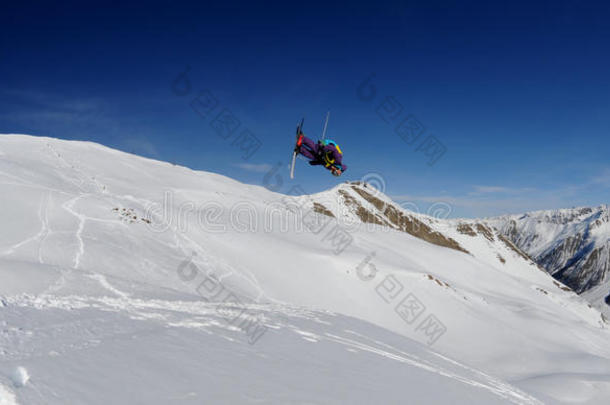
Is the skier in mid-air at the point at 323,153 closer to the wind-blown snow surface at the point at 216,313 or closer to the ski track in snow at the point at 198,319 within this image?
the wind-blown snow surface at the point at 216,313

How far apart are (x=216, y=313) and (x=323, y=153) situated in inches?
607

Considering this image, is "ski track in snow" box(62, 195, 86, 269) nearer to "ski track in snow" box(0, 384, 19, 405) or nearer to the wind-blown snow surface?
the wind-blown snow surface

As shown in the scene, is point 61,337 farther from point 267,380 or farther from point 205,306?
point 205,306

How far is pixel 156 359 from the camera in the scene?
215 inches

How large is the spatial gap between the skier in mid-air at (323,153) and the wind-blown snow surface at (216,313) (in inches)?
286

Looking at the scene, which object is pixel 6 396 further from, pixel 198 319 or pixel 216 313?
pixel 216 313

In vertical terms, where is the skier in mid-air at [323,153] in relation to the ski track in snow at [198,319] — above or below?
above

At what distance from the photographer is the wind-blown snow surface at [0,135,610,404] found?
5.05m

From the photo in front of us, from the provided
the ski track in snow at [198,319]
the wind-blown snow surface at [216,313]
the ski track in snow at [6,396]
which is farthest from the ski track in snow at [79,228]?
the ski track in snow at [6,396]

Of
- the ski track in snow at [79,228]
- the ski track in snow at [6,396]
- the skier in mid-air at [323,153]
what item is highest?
the skier in mid-air at [323,153]

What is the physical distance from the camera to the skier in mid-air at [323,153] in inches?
896

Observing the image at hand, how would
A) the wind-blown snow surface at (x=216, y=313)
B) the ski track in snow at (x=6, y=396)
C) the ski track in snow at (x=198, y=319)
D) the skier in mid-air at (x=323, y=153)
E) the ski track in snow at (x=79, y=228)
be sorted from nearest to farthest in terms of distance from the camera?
1. the ski track in snow at (x=6, y=396)
2. the wind-blown snow surface at (x=216, y=313)
3. the ski track in snow at (x=198, y=319)
4. the ski track in snow at (x=79, y=228)
5. the skier in mid-air at (x=323, y=153)

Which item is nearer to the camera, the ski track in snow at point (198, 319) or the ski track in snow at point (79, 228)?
the ski track in snow at point (198, 319)

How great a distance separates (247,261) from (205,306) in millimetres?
11222
